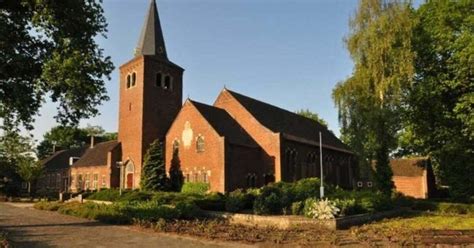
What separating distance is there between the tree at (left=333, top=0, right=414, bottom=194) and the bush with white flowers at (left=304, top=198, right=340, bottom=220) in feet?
39.4

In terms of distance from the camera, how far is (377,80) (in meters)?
30.3

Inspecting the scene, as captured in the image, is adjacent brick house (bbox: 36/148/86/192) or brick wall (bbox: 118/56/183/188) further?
adjacent brick house (bbox: 36/148/86/192)

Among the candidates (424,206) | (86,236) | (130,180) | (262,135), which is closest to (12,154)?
(130,180)

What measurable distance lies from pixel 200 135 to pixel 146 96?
27.3 ft

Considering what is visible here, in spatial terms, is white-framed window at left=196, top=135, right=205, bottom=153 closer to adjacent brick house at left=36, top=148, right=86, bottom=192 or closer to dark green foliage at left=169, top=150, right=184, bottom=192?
dark green foliage at left=169, top=150, right=184, bottom=192

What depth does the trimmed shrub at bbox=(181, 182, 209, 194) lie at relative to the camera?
116 ft

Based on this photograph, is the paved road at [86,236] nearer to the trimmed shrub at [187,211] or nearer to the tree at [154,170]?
the trimmed shrub at [187,211]

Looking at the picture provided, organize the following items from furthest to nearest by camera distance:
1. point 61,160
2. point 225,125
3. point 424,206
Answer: point 61,160 < point 225,125 < point 424,206

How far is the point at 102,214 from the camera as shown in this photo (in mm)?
20859

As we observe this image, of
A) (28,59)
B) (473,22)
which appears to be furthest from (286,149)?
(28,59)

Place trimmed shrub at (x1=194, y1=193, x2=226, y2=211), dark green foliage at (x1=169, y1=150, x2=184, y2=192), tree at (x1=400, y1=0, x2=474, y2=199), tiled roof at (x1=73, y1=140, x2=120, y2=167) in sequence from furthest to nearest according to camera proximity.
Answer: tiled roof at (x1=73, y1=140, x2=120, y2=167) → dark green foliage at (x1=169, y1=150, x2=184, y2=192) → tree at (x1=400, y1=0, x2=474, y2=199) → trimmed shrub at (x1=194, y1=193, x2=226, y2=211)

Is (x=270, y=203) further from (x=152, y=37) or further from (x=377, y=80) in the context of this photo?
(x=152, y=37)

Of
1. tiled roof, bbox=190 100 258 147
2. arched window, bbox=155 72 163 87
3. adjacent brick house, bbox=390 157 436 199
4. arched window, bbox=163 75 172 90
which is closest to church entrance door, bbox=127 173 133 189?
arched window, bbox=155 72 163 87

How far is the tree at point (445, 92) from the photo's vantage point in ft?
90.0
